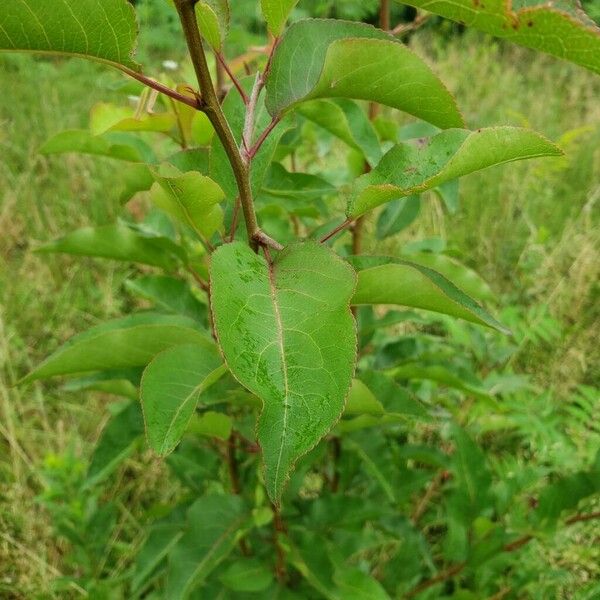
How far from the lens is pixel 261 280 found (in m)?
0.60

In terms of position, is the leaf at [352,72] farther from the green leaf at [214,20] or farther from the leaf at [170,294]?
the leaf at [170,294]

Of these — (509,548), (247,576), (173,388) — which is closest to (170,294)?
(173,388)

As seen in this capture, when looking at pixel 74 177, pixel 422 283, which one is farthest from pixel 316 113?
pixel 74 177

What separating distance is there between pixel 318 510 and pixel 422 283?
0.70m

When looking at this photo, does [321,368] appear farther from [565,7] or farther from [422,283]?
[565,7]

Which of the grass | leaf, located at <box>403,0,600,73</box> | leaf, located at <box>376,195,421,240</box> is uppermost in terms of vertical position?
leaf, located at <box>403,0,600,73</box>

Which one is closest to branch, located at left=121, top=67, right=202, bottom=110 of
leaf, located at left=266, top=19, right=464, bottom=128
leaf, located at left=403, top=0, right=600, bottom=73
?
leaf, located at left=266, top=19, right=464, bottom=128

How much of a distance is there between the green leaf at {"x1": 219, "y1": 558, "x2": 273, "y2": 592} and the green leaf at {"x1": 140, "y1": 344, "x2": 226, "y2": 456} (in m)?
0.55

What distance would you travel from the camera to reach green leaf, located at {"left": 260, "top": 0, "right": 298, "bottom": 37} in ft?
2.06

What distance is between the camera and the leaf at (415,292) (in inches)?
24.7

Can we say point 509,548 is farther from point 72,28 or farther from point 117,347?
point 72,28

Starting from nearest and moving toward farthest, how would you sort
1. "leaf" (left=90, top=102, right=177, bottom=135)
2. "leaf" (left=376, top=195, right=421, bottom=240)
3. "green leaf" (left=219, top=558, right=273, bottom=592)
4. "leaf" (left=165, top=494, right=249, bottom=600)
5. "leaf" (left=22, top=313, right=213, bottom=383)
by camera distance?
"leaf" (left=22, top=313, right=213, bottom=383) → "leaf" (left=90, top=102, right=177, bottom=135) → "leaf" (left=165, top=494, right=249, bottom=600) → "green leaf" (left=219, top=558, right=273, bottom=592) → "leaf" (left=376, top=195, right=421, bottom=240)

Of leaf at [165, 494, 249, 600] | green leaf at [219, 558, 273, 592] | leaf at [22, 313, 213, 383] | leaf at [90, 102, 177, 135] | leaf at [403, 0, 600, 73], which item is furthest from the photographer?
green leaf at [219, 558, 273, 592]

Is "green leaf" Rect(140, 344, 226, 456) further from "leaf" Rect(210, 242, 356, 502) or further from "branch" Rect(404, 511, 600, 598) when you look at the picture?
"branch" Rect(404, 511, 600, 598)
